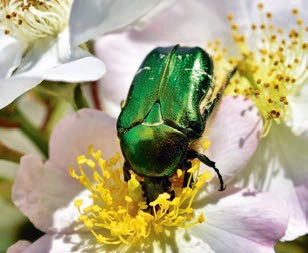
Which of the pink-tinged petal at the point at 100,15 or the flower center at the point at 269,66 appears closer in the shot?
the pink-tinged petal at the point at 100,15

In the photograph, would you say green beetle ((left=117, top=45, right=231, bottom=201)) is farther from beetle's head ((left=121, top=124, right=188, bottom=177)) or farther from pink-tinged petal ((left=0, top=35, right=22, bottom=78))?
pink-tinged petal ((left=0, top=35, right=22, bottom=78))

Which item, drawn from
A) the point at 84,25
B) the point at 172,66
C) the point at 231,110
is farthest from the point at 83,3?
the point at 231,110

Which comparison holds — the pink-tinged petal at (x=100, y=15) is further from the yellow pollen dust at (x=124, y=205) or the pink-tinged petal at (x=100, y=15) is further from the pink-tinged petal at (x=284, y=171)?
the pink-tinged petal at (x=284, y=171)

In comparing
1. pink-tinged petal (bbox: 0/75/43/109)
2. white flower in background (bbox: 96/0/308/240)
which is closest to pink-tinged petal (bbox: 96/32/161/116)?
white flower in background (bbox: 96/0/308/240)

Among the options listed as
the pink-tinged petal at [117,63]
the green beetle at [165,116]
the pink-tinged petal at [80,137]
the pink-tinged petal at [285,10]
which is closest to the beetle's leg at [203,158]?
the green beetle at [165,116]

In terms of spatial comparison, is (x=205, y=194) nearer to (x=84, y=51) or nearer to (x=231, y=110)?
(x=231, y=110)

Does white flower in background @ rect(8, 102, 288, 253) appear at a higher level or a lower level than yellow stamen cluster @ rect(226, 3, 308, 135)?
lower

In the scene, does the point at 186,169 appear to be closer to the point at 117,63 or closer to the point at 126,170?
the point at 126,170

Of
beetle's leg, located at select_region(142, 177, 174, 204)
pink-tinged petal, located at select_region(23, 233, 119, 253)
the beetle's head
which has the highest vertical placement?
the beetle's head

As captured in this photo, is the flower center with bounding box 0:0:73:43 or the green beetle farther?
the flower center with bounding box 0:0:73:43
